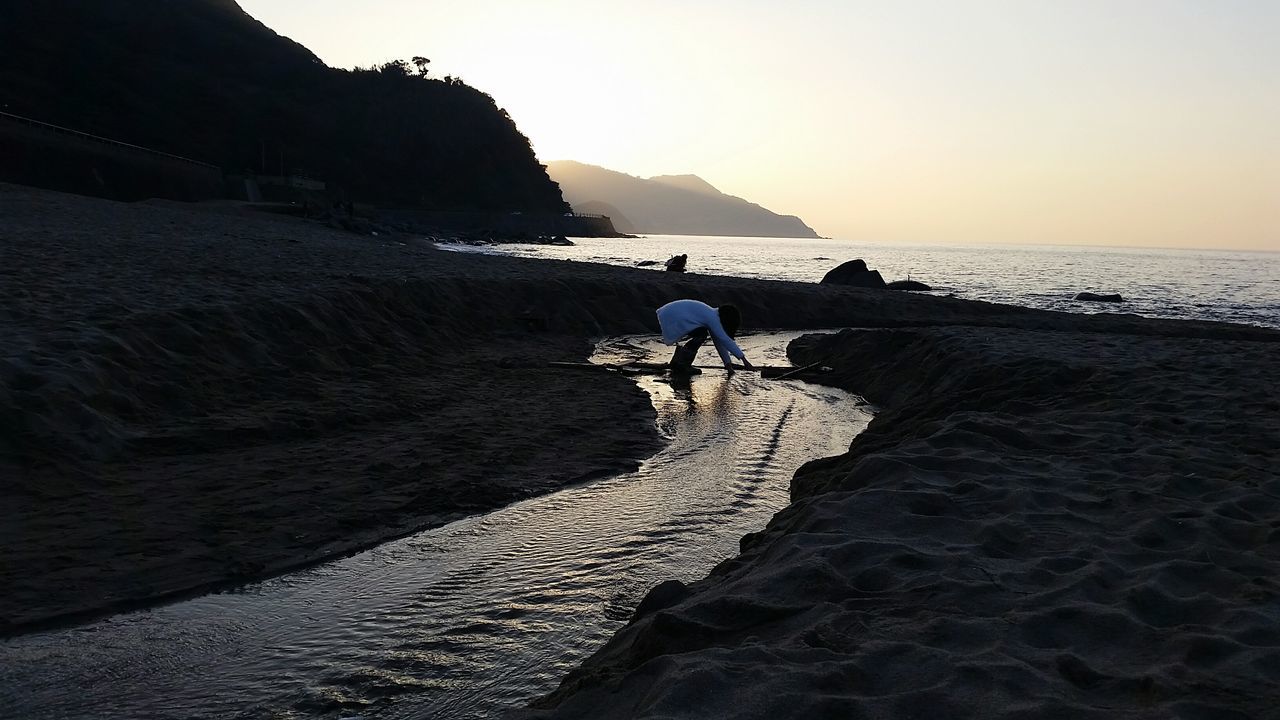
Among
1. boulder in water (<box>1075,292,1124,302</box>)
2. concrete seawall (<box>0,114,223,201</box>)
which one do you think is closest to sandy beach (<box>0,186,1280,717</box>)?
boulder in water (<box>1075,292,1124,302</box>)

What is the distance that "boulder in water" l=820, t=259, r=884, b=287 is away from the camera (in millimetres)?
34656

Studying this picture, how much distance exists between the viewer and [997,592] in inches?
150

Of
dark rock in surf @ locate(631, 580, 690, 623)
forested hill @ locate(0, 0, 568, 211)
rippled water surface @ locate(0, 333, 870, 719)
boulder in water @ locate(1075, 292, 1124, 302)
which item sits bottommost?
rippled water surface @ locate(0, 333, 870, 719)

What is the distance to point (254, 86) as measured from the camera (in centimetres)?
12025

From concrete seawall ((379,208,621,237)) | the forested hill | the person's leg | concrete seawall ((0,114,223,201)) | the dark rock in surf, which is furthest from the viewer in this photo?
the forested hill

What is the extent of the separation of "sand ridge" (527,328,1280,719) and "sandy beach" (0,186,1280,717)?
0.02 meters

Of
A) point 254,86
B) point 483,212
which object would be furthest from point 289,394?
point 254,86

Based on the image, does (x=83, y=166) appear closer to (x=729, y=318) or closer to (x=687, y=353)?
(x=687, y=353)

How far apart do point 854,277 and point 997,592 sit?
32307 millimetres

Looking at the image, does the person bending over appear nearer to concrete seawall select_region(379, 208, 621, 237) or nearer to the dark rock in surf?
the dark rock in surf

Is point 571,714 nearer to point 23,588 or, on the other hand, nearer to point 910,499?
point 910,499

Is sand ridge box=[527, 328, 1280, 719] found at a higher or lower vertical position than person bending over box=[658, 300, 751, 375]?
lower

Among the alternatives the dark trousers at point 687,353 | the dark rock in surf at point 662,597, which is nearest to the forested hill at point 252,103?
the dark trousers at point 687,353

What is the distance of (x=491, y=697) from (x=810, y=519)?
2.23m
